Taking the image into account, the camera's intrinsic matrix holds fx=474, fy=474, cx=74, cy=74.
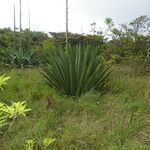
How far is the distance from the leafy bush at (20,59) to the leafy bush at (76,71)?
744 centimetres

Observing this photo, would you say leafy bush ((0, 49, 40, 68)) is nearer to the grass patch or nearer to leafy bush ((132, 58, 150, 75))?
leafy bush ((132, 58, 150, 75))

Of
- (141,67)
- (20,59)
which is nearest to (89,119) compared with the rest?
(141,67)

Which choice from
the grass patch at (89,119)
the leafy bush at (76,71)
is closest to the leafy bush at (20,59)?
the grass patch at (89,119)

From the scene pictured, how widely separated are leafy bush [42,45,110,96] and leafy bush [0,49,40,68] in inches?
293

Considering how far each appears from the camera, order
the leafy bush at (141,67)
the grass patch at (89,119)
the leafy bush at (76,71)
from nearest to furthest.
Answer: the grass patch at (89,119) < the leafy bush at (76,71) < the leafy bush at (141,67)

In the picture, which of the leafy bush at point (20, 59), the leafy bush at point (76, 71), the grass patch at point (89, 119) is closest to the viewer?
the grass patch at point (89, 119)

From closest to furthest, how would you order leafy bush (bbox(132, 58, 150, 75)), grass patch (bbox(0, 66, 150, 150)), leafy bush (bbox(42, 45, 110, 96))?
grass patch (bbox(0, 66, 150, 150))
leafy bush (bbox(42, 45, 110, 96))
leafy bush (bbox(132, 58, 150, 75))

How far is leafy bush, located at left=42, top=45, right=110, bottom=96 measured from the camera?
370 inches

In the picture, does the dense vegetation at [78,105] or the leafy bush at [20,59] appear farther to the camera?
the leafy bush at [20,59]

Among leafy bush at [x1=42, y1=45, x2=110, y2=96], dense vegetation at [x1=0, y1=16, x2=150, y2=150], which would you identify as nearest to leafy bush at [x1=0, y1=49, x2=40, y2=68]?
dense vegetation at [x1=0, y1=16, x2=150, y2=150]

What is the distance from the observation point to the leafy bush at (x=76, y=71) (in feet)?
30.8

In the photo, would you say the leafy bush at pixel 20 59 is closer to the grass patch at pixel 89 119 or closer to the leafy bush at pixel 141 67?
the leafy bush at pixel 141 67

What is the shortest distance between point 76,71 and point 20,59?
8138 mm

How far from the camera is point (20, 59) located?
17.3m
